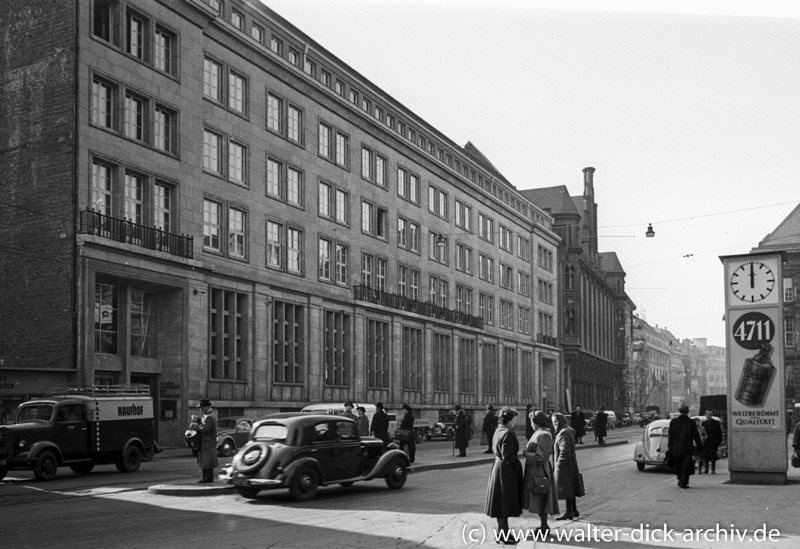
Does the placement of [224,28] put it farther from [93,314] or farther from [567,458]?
[567,458]

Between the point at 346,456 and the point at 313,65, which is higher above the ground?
the point at 313,65

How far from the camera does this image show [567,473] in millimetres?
14172

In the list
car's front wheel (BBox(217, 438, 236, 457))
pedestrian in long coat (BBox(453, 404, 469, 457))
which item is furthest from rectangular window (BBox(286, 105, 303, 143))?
pedestrian in long coat (BBox(453, 404, 469, 457))

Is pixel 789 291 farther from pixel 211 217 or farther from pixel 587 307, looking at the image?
pixel 211 217

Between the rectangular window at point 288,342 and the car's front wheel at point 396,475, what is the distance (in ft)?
88.4

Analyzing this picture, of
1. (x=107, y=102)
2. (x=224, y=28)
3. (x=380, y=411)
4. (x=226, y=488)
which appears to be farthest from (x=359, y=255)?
(x=226, y=488)

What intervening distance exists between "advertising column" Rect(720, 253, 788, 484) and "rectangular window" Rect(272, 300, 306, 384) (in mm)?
28881

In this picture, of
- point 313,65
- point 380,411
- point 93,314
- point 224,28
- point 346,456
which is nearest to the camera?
point 346,456

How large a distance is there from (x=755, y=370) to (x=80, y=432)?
16.0 m

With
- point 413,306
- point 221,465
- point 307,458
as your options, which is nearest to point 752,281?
point 307,458

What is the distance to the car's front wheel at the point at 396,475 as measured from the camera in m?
19.3

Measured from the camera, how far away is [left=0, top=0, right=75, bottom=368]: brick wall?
3450 cm

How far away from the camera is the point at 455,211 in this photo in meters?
70.7

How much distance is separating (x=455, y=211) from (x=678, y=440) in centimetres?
5248
